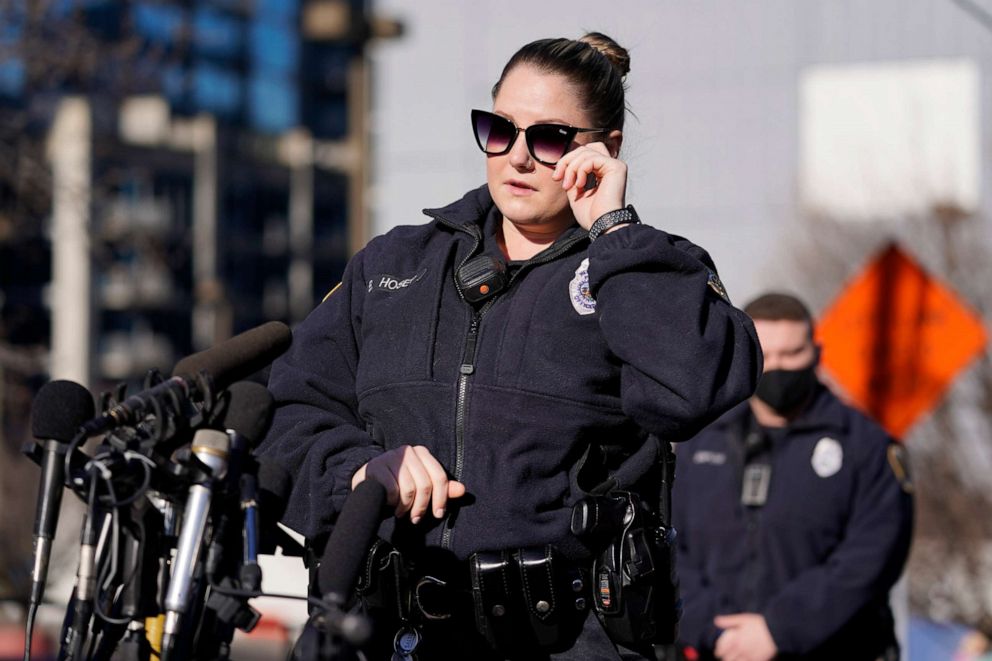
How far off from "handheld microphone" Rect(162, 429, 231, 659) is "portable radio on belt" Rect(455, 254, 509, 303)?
3.09 feet

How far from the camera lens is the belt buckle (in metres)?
3.39

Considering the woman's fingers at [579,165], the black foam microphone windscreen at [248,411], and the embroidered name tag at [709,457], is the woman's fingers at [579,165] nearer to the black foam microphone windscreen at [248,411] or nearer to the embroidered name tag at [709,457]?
the black foam microphone windscreen at [248,411]

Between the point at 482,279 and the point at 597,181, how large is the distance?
305 mm

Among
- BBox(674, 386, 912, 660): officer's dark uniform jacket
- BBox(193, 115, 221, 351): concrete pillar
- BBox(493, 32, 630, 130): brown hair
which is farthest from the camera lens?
BBox(193, 115, 221, 351): concrete pillar

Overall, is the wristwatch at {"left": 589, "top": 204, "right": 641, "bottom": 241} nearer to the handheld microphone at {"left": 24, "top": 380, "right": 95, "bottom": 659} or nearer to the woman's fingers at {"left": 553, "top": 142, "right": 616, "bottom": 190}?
the woman's fingers at {"left": 553, "top": 142, "right": 616, "bottom": 190}

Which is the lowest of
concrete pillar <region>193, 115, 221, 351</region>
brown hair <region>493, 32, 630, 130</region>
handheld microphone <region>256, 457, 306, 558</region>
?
concrete pillar <region>193, 115, 221, 351</region>

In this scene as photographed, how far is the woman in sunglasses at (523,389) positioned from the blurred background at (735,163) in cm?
46

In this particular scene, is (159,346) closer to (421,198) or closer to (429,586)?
(421,198)

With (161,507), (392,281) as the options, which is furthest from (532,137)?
(161,507)

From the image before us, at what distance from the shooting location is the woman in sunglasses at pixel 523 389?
3299 millimetres

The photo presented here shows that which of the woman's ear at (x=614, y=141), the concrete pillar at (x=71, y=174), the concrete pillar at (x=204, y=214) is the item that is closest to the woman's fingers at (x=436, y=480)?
the woman's ear at (x=614, y=141)

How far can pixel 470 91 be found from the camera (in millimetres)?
19953

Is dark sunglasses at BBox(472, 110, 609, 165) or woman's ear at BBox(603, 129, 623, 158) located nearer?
dark sunglasses at BBox(472, 110, 609, 165)

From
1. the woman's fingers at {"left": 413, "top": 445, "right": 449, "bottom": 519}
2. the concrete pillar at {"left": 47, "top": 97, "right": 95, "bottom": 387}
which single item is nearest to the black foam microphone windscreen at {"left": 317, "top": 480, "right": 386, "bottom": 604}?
the woman's fingers at {"left": 413, "top": 445, "right": 449, "bottom": 519}
